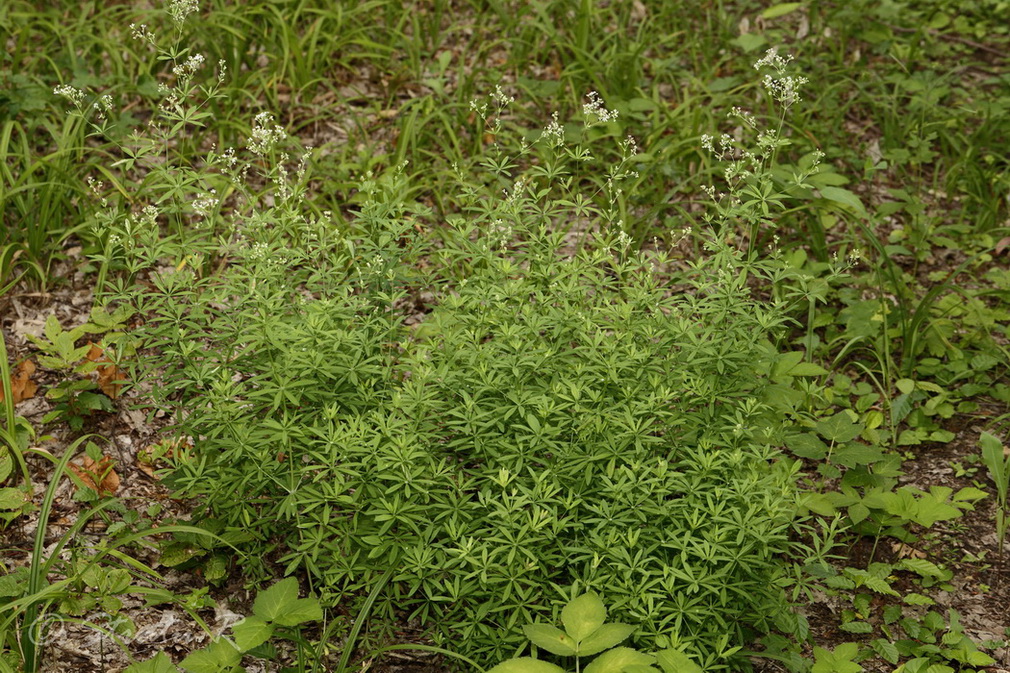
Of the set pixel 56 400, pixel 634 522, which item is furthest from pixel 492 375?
pixel 56 400

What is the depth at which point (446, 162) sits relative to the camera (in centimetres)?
534

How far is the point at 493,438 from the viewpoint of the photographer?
3.12 metres

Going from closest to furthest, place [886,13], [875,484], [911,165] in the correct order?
[875,484]
[911,165]
[886,13]

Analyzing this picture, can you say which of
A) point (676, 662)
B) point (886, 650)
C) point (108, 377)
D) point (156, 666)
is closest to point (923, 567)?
point (886, 650)

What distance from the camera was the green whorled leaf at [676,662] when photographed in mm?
2756

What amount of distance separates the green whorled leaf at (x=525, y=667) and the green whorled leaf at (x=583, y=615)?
0.11 metres

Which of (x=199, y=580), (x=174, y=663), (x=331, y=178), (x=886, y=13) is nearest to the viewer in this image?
(x=174, y=663)

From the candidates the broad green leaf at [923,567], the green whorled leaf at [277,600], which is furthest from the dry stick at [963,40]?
the green whorled leaf at [277,600]

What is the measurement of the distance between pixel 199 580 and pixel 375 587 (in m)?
0.91

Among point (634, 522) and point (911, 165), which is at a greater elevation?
point (634, 522)

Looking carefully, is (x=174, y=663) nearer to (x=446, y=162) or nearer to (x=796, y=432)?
(x=796, y=432)

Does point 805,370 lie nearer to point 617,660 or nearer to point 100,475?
point 617,660

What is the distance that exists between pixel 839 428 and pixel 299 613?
231cm

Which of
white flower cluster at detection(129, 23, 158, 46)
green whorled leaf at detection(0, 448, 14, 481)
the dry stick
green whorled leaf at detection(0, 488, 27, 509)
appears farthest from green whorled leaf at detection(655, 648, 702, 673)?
the dry stick
